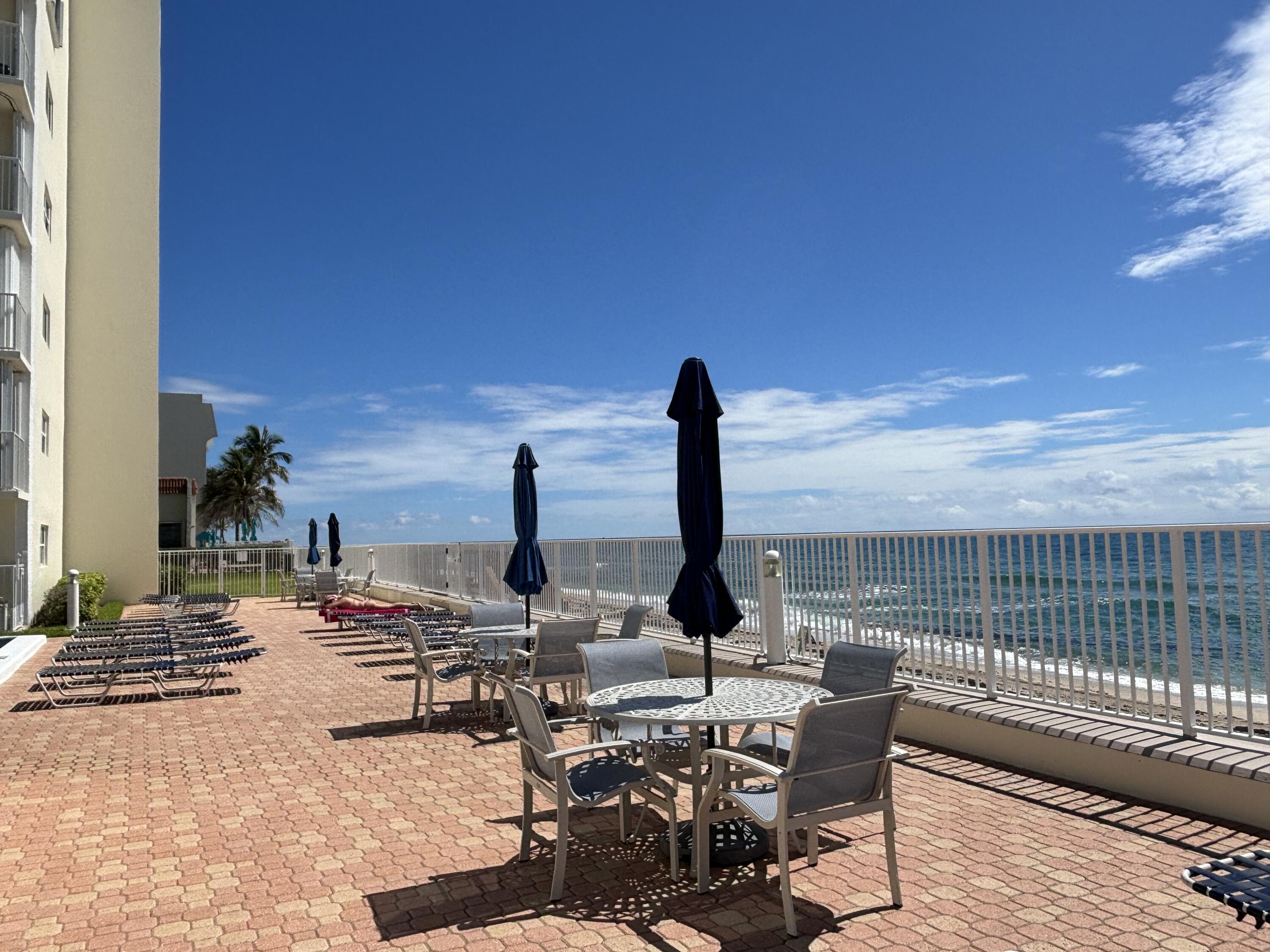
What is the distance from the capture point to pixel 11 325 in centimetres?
1522

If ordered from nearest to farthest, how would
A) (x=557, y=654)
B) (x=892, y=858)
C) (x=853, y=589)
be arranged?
(x=892, y=858) → (x=853, y=589) → (x=557, y=654)

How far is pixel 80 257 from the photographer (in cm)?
2189

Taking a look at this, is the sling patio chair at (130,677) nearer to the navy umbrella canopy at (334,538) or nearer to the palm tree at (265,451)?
the navy umbrella canopy at (334,538)

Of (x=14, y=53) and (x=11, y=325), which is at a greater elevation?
(x=14, y=53)

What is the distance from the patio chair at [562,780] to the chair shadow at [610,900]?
110 millimetres

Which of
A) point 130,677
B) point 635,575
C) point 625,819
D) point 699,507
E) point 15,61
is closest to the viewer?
point 625,819

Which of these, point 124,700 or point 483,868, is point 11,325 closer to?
point 124,700

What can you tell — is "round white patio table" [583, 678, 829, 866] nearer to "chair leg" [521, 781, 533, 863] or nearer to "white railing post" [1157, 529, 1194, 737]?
"chair leg" [521, 781, 533, 863]

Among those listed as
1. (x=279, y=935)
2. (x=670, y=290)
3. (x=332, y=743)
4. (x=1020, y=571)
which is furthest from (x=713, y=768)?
(x=670, y=290)

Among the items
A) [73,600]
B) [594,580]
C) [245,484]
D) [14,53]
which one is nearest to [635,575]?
[594,580]

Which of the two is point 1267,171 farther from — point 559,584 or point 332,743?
point 332,743

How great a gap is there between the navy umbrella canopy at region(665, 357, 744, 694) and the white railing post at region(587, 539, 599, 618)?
6.63 metres

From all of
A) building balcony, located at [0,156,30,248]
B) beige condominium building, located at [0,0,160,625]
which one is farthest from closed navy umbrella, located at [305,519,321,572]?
building balcony, located at [0,156,30,248]

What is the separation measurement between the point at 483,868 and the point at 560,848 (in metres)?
0.64
